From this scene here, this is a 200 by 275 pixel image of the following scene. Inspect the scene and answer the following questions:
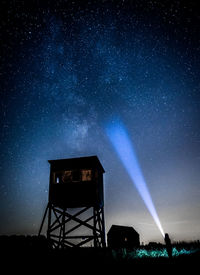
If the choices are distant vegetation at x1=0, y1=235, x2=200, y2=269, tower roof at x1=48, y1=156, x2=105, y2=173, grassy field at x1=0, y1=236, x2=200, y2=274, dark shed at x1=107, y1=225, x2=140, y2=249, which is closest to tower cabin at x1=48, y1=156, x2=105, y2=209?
tower roof at x1=48, y1=156, x2=105, y2=173

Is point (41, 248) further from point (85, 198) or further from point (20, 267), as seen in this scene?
point (85, 198)

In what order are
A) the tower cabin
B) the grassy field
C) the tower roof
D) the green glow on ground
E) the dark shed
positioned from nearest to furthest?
1. the grassy field
2. the green glow on ground
3. the tower cabin
4. the tower roof
5. the dark shed

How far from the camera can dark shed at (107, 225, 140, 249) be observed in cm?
3106

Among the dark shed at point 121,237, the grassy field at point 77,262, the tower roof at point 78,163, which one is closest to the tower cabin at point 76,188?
the tower roof at point 78,163

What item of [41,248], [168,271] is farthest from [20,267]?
[168,271]

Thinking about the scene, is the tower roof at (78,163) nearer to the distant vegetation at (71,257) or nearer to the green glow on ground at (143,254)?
the distant vegetation at (71,257)

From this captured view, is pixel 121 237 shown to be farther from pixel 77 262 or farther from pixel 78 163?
pixel 77 262

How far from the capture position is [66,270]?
5.84 meters

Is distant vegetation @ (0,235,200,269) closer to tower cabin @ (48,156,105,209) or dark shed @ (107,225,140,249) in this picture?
tower cabin @ (48,156,105,209)

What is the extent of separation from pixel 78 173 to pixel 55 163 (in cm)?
189

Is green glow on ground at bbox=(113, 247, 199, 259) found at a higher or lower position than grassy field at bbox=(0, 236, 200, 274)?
lower

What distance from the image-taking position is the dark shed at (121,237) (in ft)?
102

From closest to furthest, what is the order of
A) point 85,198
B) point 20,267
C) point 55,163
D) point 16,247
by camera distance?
point 20,267 < point 16,247 < point 85,198 < point 55,163

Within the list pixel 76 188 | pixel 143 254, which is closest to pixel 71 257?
pixel 143 254
